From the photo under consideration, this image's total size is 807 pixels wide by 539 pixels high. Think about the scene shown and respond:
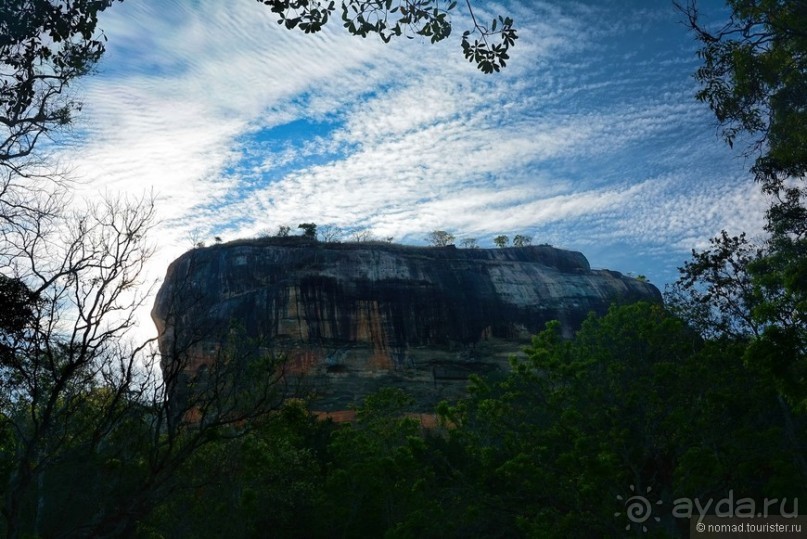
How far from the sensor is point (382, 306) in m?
53.8

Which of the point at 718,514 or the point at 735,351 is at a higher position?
the point at 735,351

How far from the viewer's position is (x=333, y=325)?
52344mm

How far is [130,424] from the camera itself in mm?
7359

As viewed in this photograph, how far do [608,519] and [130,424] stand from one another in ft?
35.8

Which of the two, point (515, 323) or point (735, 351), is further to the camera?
point (515, 323)

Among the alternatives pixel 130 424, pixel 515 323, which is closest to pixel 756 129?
pixel 130 424

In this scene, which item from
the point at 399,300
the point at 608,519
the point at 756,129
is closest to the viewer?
the point at 756,129

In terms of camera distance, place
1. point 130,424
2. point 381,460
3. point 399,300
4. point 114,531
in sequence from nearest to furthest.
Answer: point 114,531
point 130,424
point 381,460
point 399,300

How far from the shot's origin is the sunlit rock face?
51062 millimetres

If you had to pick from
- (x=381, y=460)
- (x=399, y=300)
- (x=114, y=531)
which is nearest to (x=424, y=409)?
(x=399, y=300)

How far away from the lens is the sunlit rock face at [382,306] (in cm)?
5106

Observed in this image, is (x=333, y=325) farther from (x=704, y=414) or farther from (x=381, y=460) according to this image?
(x=704, y=414)

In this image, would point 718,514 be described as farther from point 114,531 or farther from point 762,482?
point 114,531

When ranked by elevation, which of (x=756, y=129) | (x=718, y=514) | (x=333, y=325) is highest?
(x=333, y=325)
